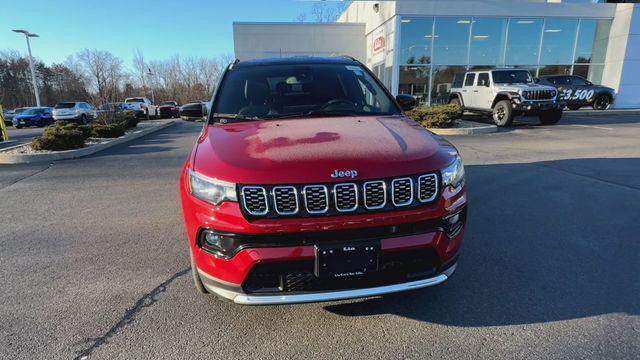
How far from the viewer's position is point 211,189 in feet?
6.78

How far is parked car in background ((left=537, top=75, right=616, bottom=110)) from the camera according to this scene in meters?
18.1

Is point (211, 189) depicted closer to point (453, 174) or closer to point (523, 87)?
point (453, 174)

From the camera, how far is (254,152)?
220 cm

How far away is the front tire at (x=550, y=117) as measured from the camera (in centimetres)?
1311

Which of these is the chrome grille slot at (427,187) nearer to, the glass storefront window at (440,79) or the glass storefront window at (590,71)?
the glass storefront window at (440,79)

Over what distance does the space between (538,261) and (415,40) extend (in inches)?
747

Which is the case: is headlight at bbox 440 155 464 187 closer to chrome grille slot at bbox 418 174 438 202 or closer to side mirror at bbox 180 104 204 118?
chrome grille slot at bbox 418 174 438 202

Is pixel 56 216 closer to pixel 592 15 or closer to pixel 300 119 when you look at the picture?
pixel 300 119

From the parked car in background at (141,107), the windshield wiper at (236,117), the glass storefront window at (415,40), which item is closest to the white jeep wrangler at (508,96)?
the glass storefront window at (415,40)

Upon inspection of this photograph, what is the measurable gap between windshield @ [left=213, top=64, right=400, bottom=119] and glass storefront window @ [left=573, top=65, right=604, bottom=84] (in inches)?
941

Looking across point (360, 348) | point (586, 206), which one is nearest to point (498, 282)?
point (360, 348)

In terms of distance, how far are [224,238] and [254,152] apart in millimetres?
553

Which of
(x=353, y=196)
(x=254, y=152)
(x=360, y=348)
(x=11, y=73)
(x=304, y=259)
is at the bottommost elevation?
(x=360, y=348)

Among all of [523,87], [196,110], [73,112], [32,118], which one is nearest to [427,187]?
[196,110]
